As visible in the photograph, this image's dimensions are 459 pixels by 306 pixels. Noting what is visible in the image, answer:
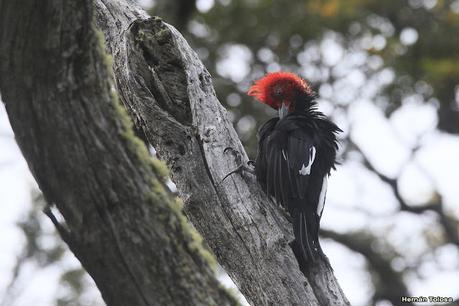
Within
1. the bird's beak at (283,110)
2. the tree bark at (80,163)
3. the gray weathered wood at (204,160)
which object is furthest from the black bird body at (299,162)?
the tree bark at (80,163)

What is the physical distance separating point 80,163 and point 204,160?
5.45ft

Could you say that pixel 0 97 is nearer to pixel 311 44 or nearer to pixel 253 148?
pixel 253 148

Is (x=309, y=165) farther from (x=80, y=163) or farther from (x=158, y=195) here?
(x=80, y=163)

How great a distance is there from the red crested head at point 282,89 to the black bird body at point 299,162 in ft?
0.66

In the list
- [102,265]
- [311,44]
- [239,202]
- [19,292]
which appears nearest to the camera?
[102,265]

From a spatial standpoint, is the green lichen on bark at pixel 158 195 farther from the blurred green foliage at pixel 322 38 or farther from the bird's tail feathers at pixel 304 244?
the blurred green foliage at pixel 322 38

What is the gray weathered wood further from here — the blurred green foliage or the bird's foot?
the blurred green foliage

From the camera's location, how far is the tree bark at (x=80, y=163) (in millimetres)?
1944

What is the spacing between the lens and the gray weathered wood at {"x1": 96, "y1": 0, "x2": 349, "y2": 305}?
3.32 m

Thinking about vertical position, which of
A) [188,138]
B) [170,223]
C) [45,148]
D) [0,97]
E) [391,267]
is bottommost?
[170,223]

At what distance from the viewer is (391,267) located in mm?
7664

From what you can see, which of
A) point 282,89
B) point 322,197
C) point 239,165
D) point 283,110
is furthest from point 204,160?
point 282,89

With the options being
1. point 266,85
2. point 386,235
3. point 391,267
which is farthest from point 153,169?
point 386,235

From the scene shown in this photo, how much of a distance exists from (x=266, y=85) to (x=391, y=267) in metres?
3.64
